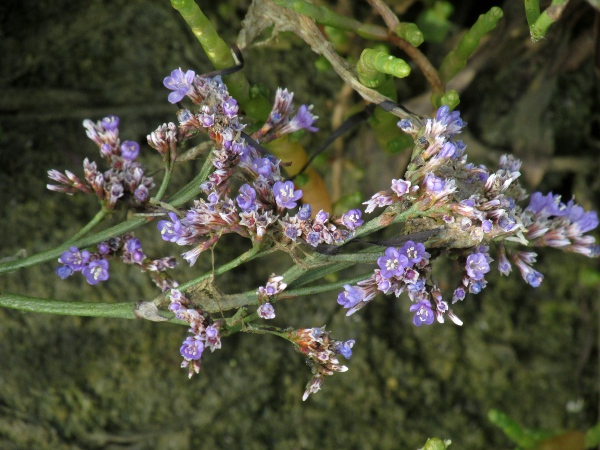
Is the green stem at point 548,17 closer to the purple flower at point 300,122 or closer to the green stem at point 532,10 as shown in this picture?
the green stem at point 532,10

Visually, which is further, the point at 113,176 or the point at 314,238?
the point at 113,176

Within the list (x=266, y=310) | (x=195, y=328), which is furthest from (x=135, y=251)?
(x=266, y=310)

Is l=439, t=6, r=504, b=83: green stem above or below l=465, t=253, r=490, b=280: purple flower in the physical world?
above

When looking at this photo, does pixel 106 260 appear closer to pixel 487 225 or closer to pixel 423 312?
pixel 423 312

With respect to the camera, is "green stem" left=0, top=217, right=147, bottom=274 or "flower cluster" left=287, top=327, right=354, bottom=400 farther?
"green stem" left=0, top=217, right=147, bottom=274

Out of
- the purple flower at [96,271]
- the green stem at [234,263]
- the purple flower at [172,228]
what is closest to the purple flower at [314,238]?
the green stem at [234,263]

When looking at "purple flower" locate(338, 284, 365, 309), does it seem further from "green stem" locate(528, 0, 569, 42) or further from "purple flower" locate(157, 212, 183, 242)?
"green stem" locate(528, 0, 569, 42)

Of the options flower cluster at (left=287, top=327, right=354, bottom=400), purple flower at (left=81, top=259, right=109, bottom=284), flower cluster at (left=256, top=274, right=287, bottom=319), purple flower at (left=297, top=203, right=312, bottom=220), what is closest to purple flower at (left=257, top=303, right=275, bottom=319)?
flower cluster at (left=256, top=274, right=287, bottom=319)
